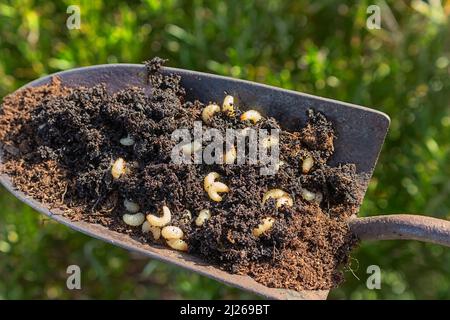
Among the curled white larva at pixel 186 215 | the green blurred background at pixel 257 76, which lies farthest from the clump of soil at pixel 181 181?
the green blurred background at pixel 257 76

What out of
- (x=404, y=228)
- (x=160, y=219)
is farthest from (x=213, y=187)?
(x=404, y=228)

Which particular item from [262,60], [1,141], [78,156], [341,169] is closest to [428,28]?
[262,60]

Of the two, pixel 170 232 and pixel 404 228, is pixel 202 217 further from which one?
pixel 404 228

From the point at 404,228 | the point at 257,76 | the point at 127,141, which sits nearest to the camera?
the point at 404,228

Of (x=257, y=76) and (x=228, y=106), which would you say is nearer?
(x=228, y=106)

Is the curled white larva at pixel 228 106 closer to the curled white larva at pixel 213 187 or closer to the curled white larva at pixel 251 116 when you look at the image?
the curled white larva at pixel 251 116

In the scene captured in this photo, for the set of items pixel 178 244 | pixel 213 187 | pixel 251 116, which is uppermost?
pixel 251 116

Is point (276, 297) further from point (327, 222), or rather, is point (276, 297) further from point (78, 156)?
point (78, 156)
